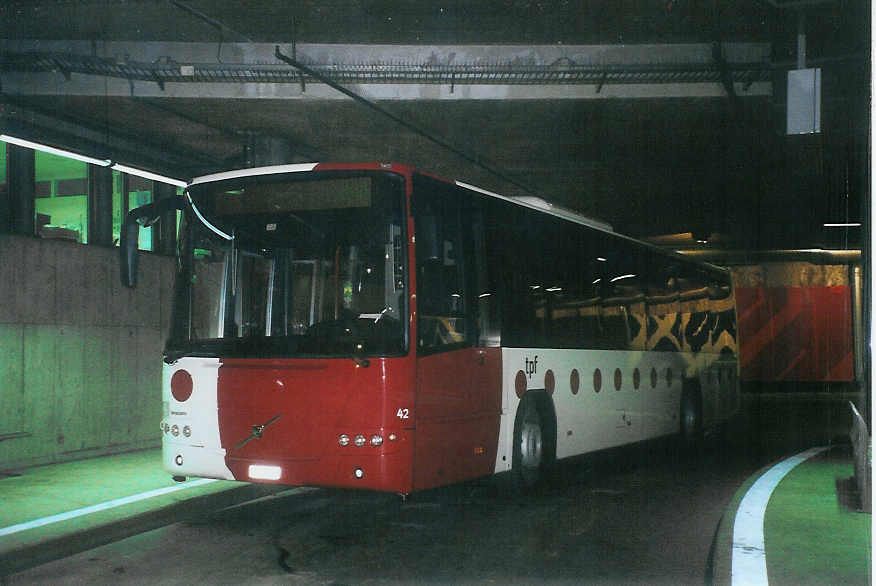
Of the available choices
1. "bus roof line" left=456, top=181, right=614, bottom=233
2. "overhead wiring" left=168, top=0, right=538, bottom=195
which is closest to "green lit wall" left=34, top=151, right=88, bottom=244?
"overhead wiring" left=168, top=0, right=538, bottom=195

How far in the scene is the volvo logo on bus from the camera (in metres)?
11.3

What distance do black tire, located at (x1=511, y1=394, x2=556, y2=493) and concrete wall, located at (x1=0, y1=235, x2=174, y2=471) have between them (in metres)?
6.14

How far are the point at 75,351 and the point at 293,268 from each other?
5.82 meters

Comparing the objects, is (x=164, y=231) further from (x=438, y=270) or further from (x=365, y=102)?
(x=438, y=270)

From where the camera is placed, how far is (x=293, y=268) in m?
9.29

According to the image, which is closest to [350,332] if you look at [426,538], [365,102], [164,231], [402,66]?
[426,538]

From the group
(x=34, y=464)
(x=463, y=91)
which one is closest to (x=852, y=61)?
(x=463, y=91)

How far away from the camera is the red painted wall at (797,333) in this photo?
37.4 m

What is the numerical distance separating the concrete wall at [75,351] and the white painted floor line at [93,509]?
260cm

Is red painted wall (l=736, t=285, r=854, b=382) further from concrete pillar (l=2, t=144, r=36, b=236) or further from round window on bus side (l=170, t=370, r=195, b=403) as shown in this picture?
round window on bus side (l=170, t=370, r=195, b=403)

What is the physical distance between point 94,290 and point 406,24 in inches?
219

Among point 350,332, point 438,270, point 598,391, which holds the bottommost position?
point 598,391

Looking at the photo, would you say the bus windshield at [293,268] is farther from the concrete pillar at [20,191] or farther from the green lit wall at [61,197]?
the green lit wall at [61,197]

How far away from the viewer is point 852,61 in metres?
13.3
